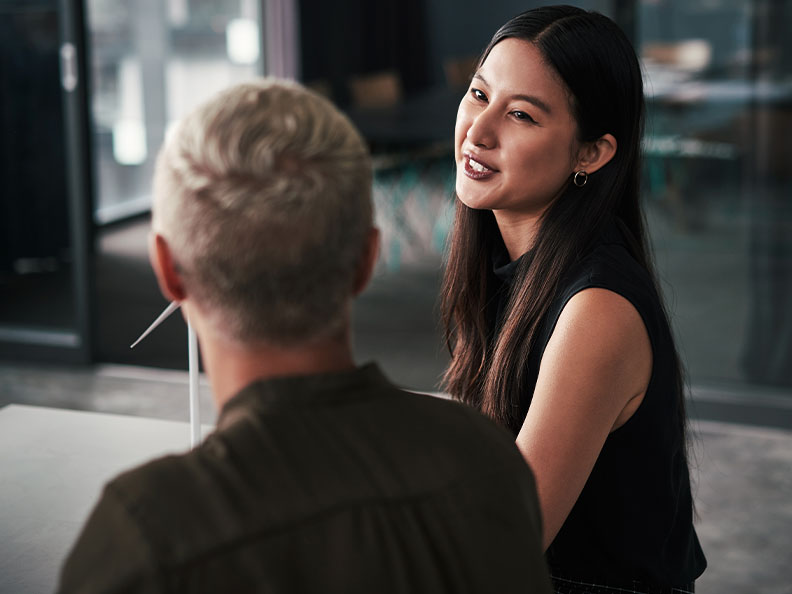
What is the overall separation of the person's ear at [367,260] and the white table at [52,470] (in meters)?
0.58

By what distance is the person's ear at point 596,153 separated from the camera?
1.53 meters

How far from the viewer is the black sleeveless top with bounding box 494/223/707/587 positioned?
1366 mm

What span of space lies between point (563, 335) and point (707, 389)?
262 cm

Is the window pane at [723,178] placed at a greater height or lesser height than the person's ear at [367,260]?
lesser

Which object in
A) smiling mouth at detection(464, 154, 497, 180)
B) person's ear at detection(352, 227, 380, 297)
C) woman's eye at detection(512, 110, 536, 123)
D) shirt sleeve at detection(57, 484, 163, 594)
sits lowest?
shirt sleeve at detection(57, 484, 163, 594)

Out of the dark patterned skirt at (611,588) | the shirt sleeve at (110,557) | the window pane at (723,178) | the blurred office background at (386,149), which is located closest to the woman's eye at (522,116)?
the dark patterned skirt at (611,588)

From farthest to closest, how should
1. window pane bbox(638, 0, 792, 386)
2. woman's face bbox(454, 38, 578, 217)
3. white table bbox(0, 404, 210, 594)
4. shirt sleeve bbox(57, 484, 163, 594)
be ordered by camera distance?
window pane bbox(638, 0, 792, 386), woman's face bbox(454, 38, 578, 217), white table bbox(0, 404, 210, 594), shirt sleeve bbox(57, 484, 163, 594)

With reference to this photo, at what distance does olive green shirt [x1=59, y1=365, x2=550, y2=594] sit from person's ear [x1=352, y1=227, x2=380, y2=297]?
67 mm

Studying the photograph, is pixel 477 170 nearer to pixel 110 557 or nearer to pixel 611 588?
pixel 611 588

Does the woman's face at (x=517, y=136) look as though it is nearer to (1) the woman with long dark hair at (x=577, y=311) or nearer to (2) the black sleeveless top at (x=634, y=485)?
(1) the woman with long dark hair at (x=577, y=311)

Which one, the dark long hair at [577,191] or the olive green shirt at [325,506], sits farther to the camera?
the dark long hair at [577,191]

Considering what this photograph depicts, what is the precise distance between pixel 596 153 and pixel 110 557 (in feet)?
3.42

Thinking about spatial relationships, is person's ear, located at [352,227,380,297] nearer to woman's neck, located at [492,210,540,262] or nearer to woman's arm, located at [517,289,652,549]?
woman's arm, located at [517,289,652,549]

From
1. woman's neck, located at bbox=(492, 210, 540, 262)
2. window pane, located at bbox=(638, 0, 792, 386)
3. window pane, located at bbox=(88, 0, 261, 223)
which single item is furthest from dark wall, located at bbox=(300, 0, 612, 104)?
woman's neck, located at bbox=(492, 210, 540, 262)
